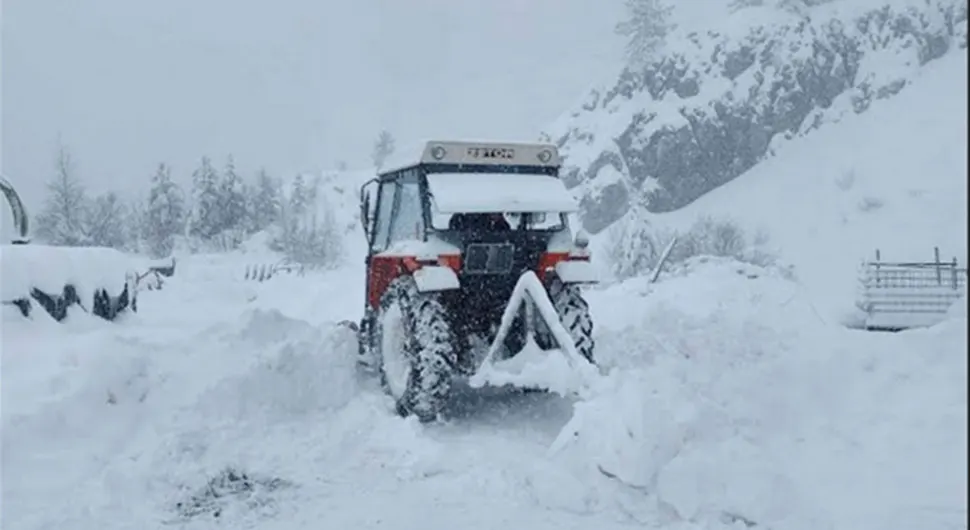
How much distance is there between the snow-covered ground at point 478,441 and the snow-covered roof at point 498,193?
65.0 inches

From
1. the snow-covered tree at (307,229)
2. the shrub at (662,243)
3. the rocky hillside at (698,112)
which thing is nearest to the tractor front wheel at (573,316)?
the shrub at (662,243)

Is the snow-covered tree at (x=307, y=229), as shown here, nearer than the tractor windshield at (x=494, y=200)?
A: No

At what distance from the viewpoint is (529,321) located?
6156mm

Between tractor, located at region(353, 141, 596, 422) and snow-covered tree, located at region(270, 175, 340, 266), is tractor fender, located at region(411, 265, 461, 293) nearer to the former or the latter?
tractor, located at region(353, 141, 596, 422)

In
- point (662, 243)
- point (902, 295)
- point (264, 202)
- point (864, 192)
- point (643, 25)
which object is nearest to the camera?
point (902, 295)

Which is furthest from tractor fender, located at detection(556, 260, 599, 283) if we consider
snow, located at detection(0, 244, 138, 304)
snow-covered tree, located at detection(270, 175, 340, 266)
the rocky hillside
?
snow-covered tree, located at detection(270, 175, 340, 266)

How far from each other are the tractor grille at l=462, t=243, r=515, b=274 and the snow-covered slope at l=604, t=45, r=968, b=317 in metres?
2.73

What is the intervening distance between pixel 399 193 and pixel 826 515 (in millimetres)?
4746

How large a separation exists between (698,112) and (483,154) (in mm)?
49213

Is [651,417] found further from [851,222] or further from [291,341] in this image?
[851,222]

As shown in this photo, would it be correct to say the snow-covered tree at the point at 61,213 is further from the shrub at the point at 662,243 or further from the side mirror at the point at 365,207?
the side mirror at the point at 365,207

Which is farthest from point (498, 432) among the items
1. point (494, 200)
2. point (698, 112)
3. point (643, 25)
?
point (698, 112)

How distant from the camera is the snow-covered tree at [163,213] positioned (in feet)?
173

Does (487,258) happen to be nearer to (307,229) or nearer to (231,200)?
(307,229)
